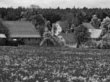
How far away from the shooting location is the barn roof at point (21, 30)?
72.2m

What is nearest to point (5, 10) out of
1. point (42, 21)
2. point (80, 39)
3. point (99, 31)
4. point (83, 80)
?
point (42, 21)

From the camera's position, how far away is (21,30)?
73.9 meters

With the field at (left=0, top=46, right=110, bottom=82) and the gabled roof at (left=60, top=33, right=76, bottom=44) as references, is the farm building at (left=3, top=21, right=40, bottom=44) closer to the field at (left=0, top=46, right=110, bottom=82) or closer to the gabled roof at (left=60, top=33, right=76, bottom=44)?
the gabled roof at (left=60, top=33, right=76, bottom=44)

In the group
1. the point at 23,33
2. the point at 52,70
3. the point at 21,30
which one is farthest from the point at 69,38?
the point at 52,70

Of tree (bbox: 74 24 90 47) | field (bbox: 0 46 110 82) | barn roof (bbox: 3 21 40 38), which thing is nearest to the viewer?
field (bbox: 0 46 110 82)

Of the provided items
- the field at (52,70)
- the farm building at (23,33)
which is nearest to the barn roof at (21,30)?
the farm building at (23,33)

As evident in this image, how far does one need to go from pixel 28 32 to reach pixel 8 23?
644 cm

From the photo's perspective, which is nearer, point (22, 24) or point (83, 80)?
point (83, 80)

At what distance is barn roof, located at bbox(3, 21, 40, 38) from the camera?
72.2 m

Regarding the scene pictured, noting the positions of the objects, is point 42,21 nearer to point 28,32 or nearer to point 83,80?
point 28,32

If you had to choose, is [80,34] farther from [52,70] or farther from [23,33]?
[52,70]

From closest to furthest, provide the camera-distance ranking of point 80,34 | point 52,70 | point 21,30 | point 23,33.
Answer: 1. point 52,70
2. point 23,33
3. point 21,30
4. point 80,34

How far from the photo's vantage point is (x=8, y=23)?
77250 mm

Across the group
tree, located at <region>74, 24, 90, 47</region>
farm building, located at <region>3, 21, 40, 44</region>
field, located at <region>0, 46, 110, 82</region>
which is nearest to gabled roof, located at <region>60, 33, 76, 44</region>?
tree, located at <region>74, 24, 90, 47</region>
